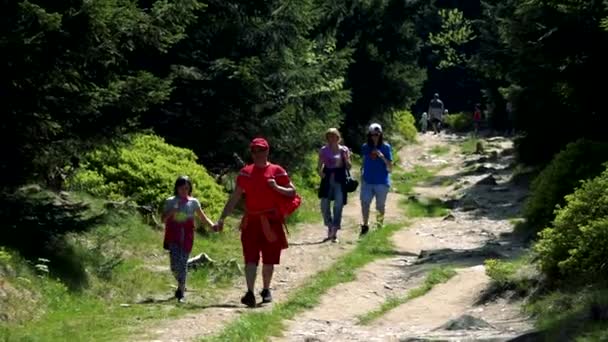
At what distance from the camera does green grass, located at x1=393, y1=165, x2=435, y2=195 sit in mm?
27411

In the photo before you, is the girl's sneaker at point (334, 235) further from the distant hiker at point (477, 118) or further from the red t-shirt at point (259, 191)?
the distant hiker at point (477, 118)

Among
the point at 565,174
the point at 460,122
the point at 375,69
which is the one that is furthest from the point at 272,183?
the point at 460,122

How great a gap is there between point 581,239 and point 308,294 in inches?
127

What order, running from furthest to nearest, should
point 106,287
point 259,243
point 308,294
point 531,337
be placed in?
point 308,294 < point 106,287 < point 259,243 < point 531,337

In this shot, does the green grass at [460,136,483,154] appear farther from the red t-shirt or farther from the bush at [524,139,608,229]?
the red t-shirt

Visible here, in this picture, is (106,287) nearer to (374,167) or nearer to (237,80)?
(374,167)

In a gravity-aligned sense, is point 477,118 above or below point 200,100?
below

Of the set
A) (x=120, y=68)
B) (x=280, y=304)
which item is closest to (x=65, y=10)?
(x=120, y=68)

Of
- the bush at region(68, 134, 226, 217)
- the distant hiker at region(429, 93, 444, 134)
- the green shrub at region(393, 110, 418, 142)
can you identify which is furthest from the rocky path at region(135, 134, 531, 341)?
the distant hiker at region(429, 93, 444, 134)

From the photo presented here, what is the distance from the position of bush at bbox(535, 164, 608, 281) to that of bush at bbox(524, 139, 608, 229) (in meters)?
3.32

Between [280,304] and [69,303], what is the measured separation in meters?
2.06

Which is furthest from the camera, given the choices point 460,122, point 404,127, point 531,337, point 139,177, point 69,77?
point 460,122

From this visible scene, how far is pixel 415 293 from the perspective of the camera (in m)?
11.9

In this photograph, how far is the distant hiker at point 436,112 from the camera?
168ft
